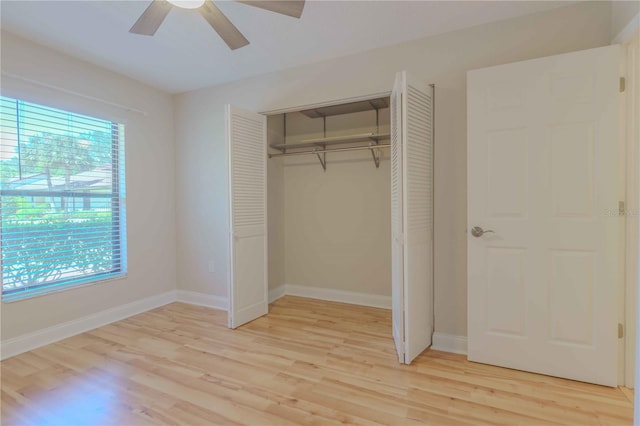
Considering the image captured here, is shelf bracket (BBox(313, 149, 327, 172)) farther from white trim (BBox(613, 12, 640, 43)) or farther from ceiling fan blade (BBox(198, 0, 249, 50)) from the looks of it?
white trim (BBox(613, 12, 640, 43))

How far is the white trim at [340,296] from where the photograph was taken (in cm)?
362

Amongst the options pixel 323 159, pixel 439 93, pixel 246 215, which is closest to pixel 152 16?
pixel 246 215

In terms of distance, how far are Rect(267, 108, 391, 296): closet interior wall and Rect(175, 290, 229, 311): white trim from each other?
62 cm

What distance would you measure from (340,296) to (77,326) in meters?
2.72

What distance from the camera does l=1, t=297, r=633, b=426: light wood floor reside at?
1.75 meters

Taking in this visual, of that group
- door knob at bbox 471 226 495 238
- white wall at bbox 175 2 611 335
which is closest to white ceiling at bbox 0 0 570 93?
white wall at bbox 175 2 611 335

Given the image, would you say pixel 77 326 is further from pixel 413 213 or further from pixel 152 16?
pixel 413 213

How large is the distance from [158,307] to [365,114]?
3.36 m

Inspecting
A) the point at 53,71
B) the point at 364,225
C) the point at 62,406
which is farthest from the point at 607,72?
the point at 53,71

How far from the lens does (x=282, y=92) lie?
3.25m

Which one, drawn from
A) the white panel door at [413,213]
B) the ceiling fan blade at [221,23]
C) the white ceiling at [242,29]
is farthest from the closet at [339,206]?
the ceiling fan blade at [221,23]

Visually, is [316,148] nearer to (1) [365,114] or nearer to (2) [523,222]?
(1) [365,114]

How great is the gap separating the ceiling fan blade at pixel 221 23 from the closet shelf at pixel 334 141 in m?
1.61

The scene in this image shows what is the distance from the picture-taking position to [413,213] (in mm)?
2348
